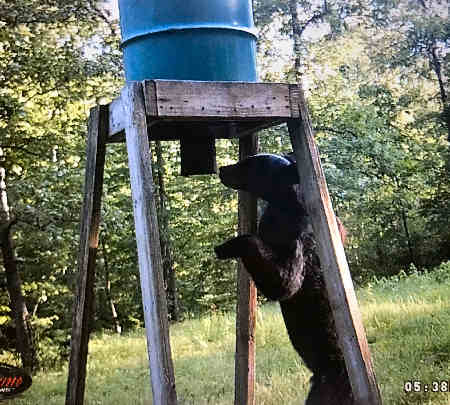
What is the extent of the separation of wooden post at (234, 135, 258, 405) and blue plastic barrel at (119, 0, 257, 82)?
0.63 meters

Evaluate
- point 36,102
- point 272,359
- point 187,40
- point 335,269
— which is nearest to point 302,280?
point 335,269

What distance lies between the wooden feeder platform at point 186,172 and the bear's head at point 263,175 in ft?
0.46

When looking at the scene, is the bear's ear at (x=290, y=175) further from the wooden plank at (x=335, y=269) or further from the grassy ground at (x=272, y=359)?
the grassy ground at (x=272, y=359)

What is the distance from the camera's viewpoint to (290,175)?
2.18m

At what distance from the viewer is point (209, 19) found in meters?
1.88

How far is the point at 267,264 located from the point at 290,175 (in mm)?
427

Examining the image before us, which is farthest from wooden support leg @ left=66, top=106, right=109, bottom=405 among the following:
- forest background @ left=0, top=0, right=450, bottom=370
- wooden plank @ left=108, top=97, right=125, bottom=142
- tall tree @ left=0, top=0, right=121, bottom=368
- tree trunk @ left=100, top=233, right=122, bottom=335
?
tree trunk @ left=100, top=233, right=122, bottom=335

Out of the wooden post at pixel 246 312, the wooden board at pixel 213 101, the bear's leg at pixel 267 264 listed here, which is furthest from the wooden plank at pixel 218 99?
the wooden post at pixel 246 312

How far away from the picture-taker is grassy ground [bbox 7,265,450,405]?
3.23 meters

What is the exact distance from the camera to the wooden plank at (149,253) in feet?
5.28

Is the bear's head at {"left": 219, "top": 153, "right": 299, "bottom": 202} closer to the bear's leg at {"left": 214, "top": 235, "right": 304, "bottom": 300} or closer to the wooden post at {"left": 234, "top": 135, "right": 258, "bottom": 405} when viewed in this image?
the wooden post at {"left": 234, "top": 135, "right": 258, "bottom": 405}

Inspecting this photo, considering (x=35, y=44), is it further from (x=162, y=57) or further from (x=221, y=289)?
(x=221, y=289)

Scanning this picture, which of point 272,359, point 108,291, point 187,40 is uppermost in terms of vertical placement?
point 187,40

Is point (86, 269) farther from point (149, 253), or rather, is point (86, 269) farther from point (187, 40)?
point (187, 40)
